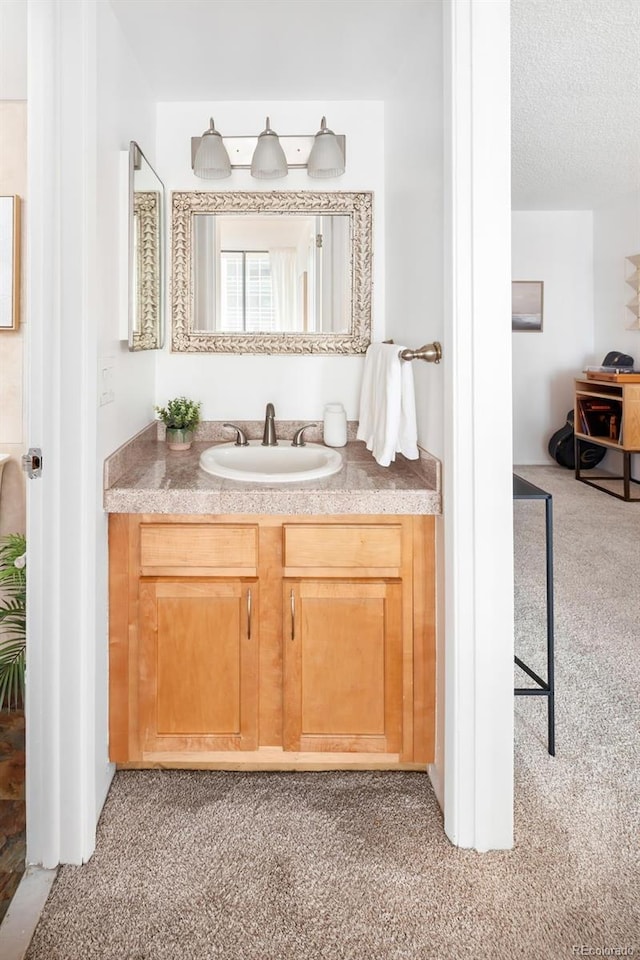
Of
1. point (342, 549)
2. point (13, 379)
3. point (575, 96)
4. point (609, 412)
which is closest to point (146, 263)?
point (13, 379)

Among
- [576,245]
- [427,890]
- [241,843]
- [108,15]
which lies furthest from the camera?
[576,245]

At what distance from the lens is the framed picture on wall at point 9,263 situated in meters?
2.37

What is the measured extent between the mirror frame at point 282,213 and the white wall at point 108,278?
40 centimetres

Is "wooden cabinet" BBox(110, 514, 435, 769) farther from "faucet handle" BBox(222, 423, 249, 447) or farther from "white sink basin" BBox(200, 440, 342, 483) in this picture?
"faucet handle" BBox(222, 423, 249, 447)

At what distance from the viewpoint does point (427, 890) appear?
1465 millimetres

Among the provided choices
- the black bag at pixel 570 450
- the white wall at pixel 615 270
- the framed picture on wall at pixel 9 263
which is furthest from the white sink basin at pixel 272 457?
the white wall at pixel 615 270

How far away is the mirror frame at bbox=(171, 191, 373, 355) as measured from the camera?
2492mm

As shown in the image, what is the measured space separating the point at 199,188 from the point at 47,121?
3.49 feet

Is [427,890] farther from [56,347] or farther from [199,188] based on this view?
[199,188]

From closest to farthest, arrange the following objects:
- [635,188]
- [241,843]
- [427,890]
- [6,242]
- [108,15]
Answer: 1. [427,890]
2. [241,843]
3. [108,15]
4. [6,242]
5. [635,188]

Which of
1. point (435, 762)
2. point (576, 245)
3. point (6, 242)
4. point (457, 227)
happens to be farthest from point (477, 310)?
point (576, 245)

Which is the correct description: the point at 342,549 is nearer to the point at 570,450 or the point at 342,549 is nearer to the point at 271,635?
the point at 271,635

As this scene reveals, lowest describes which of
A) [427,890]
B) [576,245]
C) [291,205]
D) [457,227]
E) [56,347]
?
[427,890]

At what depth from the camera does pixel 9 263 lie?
94.6 inches
